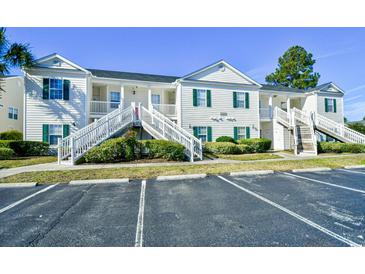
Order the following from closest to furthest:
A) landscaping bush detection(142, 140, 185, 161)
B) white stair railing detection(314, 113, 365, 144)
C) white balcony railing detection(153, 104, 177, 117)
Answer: landscaping bush detection(142, 140, 185, 161) → white stair railing detection(314, 113, 365, 144) → white balcony railing detection(153, 104, 177, 117)

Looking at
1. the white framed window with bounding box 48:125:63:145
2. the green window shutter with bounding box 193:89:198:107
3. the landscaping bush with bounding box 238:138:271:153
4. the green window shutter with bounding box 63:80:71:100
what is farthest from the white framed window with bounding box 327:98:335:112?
the white framed window with bounding box 48:125:63:145

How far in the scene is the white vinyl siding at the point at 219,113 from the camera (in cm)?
1525

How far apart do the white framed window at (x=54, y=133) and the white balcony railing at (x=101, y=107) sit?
104 inches

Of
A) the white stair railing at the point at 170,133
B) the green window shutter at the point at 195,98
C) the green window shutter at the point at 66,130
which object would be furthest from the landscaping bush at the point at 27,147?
the green window shutter at the point at 195,98

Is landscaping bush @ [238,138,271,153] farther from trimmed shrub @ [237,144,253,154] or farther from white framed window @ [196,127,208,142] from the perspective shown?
white framed window @ [196,127,208,142]

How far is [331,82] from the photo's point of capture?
1945cm

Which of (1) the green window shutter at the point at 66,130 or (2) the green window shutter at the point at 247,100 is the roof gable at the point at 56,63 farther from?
(2) the green window shutter at the point at 247,100

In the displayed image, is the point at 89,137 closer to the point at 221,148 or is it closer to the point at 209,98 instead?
the point at 221,148

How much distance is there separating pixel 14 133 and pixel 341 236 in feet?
62.4

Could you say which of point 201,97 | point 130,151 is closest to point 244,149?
point 201,97

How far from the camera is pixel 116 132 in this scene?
1151 cm

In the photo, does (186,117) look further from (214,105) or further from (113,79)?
(113,79)

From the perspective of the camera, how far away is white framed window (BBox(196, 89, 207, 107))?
15681 mm

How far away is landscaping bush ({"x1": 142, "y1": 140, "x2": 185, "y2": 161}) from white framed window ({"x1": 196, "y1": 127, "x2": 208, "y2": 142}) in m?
5.63
